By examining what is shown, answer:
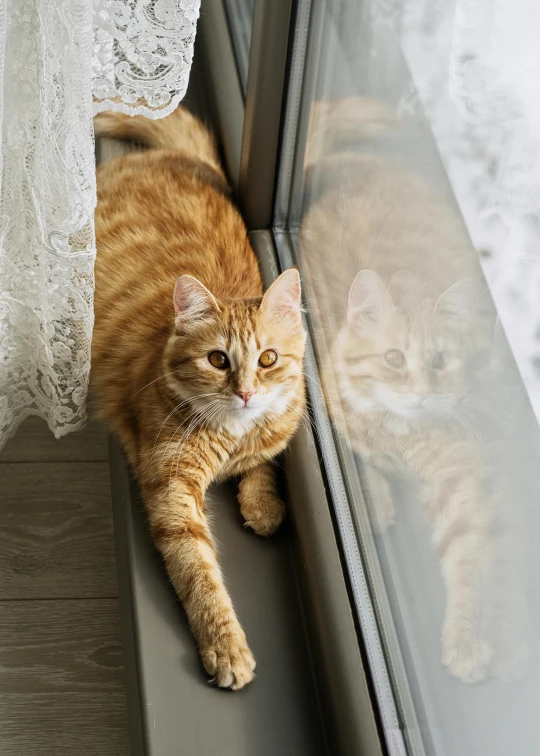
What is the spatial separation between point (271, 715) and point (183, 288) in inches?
21.5

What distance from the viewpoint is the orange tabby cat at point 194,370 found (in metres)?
1.13

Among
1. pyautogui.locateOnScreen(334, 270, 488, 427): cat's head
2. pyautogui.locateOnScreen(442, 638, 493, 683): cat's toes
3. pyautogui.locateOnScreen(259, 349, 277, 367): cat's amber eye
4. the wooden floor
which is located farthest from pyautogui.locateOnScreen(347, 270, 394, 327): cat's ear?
the wooden floor

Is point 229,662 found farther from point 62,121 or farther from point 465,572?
point 62,121

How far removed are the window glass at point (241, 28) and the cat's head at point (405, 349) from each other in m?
0.76

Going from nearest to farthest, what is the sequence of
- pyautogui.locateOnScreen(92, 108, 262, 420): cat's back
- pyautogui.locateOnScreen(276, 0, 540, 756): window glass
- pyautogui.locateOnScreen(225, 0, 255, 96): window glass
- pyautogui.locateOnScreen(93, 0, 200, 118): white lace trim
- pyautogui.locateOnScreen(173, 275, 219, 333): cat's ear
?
pyautogui.locateOnScreen(276, 0, 540, 756): window glass
pyautogui.locateOnScreen(93, 0, 200, 118): white lace trim
pyautogui.locateOnScreen(173, 275, 219, 333): cat's ear
pyautogui.locateOnScreen(92, 108, 262, 420): cat's back
pyautogui.locateOnScreen(225, 0, 255, 96): window glass

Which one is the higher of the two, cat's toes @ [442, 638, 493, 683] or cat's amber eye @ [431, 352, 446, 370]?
cat's amber eye @ [431, 352, 446, 370]

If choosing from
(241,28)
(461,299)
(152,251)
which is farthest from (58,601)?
(241,28)

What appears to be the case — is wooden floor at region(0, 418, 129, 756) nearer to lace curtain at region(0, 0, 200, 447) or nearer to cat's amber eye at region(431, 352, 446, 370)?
lace curtain at region(0, 0, 200, 447)

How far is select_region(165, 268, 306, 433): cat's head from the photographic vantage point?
1.15 meters

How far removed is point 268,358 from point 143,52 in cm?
43

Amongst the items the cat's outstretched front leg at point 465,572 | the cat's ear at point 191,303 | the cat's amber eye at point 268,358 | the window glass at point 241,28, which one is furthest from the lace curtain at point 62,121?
the window glass at point 241,28

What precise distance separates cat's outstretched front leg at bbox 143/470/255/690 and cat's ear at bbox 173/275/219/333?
217 mm

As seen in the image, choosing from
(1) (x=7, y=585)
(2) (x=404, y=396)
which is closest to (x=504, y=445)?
(2) (x=404, y=396)

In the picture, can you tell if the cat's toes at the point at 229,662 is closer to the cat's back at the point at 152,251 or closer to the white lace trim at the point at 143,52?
the cat's back at the point at 152,251
